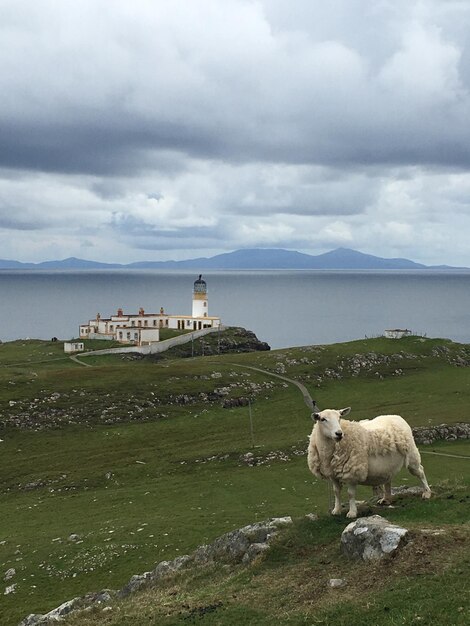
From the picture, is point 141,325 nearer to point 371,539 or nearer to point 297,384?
point 297,384

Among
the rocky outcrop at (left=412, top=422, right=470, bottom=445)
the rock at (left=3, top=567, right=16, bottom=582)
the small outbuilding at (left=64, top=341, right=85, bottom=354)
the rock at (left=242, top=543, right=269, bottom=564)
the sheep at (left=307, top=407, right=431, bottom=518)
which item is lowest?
the rock at (left=3, top=567, right=16, bottom=582)

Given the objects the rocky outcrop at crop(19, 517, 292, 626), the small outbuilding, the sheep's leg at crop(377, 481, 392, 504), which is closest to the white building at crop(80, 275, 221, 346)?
the small outbuilding

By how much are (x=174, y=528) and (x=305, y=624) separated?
18762mm

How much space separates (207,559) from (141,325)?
102594 millimetres

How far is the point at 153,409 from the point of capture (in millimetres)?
67250

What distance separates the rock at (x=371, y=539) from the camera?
1741 centimetres

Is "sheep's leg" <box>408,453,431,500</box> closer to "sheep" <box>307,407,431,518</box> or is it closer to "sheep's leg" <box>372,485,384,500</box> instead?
"sheep" <box>307,407,431,518</box>

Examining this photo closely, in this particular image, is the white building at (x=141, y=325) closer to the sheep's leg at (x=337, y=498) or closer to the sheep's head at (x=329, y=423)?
the sheep's leg at (x=337, y=498)

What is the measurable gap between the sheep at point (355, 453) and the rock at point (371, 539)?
2785 mm

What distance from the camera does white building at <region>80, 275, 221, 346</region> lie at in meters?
113

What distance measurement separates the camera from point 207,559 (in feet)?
74.6

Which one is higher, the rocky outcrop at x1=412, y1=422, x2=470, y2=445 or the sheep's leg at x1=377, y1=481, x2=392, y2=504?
the sheep's leg at x1=377, y1=481, x2=392, y2=504

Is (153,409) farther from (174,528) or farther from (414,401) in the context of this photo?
(174,528)

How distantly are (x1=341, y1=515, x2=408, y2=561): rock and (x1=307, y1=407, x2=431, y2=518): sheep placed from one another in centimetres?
279
